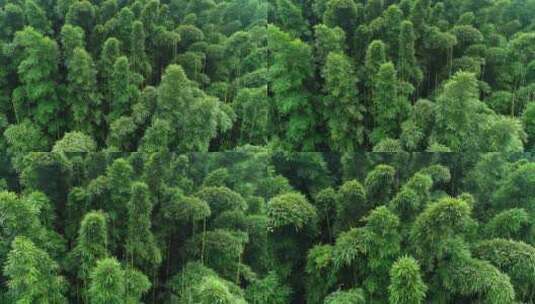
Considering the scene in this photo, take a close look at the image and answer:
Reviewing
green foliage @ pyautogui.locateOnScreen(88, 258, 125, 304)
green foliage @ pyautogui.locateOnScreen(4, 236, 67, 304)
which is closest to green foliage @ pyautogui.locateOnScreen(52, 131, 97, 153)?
green foliage @ pyautogui.locateOnScreen(4, 236, 67, 304)

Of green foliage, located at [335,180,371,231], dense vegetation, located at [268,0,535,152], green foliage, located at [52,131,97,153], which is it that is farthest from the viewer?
green foliage, located at [52,131,97,153]

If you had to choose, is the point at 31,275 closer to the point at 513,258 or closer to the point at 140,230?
the point at 140,230

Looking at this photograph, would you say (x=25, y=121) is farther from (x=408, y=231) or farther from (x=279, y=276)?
(x=408, y=231)

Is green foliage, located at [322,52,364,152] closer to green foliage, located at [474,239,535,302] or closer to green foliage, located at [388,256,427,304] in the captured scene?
green foliage, located at [388,256,427,304]

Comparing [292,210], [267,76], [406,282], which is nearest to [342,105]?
[267,76]

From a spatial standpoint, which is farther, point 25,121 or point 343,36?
point 25,121

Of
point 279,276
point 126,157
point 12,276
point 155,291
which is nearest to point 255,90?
point 126,157

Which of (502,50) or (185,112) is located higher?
(502,50)
